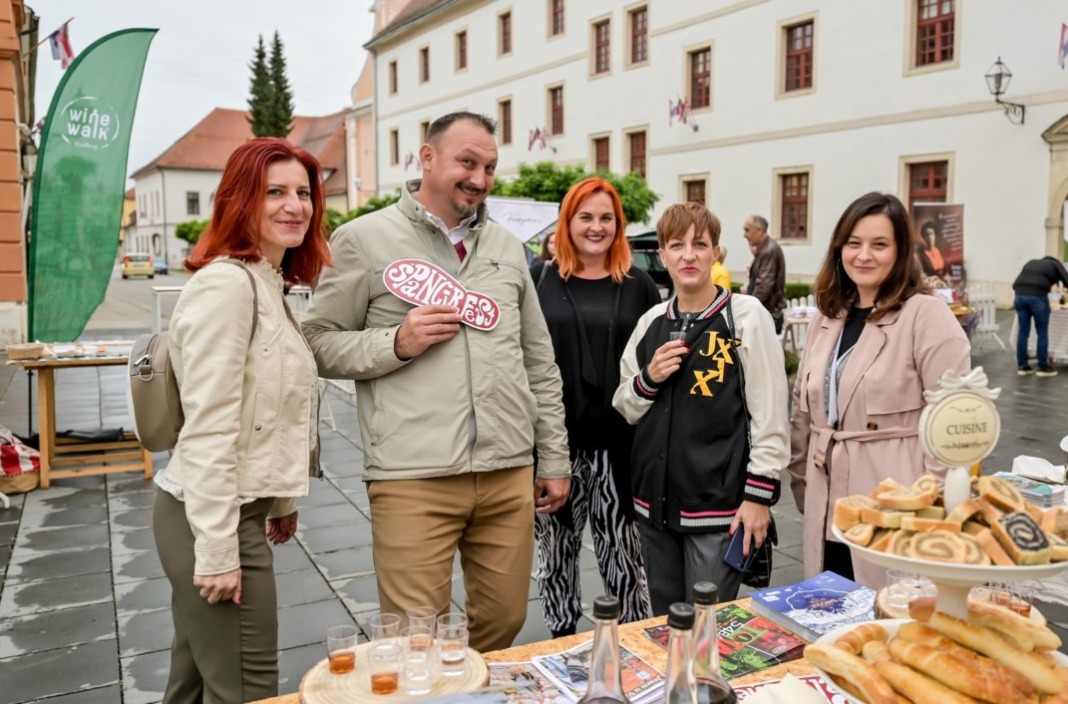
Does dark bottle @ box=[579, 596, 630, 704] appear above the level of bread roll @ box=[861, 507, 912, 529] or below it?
below

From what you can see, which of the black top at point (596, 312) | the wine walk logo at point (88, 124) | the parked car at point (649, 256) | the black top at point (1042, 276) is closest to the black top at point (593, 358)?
the black top at point (596, 312)

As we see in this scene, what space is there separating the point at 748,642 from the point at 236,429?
49.8 inches

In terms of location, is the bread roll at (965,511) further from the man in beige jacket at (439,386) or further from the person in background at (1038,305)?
the person in background at (1038,305)

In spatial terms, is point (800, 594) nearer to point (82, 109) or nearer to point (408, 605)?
point (408, 605)

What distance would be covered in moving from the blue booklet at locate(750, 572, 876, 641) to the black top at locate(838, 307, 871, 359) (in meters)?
0.73

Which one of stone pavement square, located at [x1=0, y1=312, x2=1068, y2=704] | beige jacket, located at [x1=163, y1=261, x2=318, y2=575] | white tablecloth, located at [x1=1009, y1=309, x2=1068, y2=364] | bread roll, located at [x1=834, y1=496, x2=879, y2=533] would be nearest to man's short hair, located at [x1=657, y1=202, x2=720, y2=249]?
beige jacket, located at [x1=163, y1=261, x2=318, y2=575]

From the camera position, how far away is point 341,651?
161 cm

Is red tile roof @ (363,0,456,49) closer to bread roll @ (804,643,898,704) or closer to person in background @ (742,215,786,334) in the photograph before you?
person in background @ (742,215,786,334)

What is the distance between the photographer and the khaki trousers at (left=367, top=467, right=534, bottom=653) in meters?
2.43

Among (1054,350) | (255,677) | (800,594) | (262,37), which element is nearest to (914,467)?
(800,594)

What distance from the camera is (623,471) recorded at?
321 cm

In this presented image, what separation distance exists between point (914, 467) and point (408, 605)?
1.47 metres

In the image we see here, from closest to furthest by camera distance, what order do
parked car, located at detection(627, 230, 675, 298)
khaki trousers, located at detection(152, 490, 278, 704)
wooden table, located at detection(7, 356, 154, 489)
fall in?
khaki trousers, located at detection(152, 490, 278, 704) < wooden table, located at detection(7, 356, 154, 489) < parked car, located at detection(627, 230, 675, 298)

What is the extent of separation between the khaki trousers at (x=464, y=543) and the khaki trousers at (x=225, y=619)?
374 millimetres
